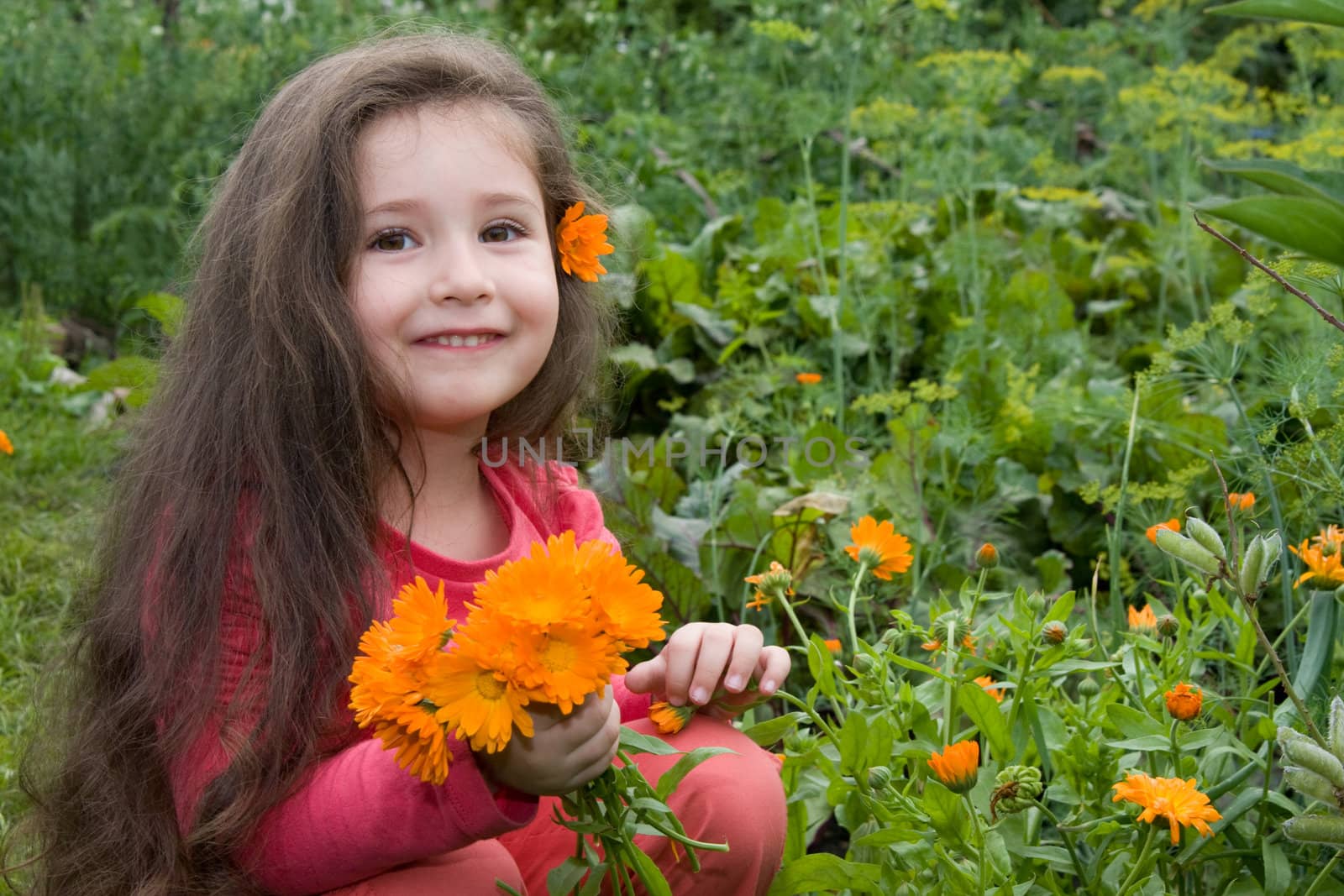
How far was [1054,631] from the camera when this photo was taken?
1.39 meters

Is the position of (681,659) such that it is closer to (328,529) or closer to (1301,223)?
(328,529)

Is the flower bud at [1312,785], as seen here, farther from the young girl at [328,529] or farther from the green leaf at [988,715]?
the young girl at [328,529]

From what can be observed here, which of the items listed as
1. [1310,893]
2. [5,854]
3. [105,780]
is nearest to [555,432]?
[105,780]

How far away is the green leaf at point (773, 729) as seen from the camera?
1.41 m

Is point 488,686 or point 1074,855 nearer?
point 488,686

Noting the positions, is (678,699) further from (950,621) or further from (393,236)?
(393,236)

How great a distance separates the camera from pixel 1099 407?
241cm

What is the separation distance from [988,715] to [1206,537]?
0.99 feet

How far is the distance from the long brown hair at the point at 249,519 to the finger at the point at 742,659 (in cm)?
38

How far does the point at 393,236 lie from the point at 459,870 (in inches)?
25.8

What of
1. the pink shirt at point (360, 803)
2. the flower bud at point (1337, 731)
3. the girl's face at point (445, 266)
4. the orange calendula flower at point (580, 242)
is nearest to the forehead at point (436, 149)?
the girl's face at point (445, 266)


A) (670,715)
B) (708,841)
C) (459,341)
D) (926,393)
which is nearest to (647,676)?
(670,715)

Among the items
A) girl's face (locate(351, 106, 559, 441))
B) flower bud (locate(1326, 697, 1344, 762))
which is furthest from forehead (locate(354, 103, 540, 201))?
flower bud (locate(1326, 697, 1344, 762))

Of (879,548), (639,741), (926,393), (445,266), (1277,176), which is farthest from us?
(926,393)
